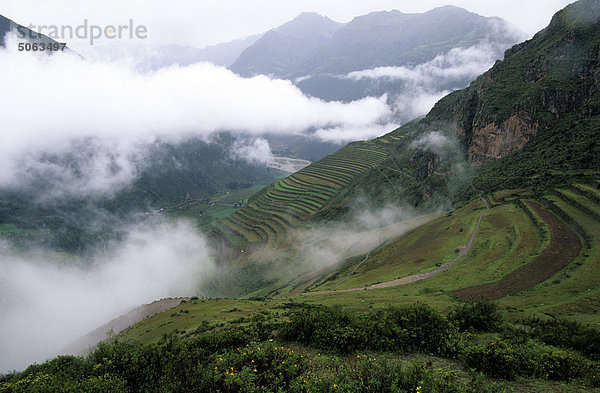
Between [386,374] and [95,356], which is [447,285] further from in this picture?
[95,356]

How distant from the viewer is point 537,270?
120ft

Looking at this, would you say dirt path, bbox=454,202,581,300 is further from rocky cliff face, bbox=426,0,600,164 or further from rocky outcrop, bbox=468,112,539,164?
rocky cliff face, bbox=426,0,600,164

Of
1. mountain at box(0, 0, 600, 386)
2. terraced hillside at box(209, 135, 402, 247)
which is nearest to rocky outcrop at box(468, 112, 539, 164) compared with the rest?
mountain at box(0, 0, 600, 386)

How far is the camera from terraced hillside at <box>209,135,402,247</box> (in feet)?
398

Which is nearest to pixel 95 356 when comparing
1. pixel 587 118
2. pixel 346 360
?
pixel 346 360

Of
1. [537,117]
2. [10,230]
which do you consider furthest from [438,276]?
[10,230]

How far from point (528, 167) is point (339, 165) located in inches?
3940

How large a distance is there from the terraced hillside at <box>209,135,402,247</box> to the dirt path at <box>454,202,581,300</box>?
76095 mm

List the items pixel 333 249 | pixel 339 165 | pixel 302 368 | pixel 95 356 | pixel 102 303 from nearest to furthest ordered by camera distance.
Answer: pixel 302 368 → pixel 95 356 → pixel 333 249 → pixel 102 303 → pixel 339 165

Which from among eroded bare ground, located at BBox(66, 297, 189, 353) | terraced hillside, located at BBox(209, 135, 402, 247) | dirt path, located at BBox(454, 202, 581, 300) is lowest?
eroded bare ground, located at BBox(66, 297, 189, 353)

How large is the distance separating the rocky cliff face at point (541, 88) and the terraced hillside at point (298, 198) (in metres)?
56.7

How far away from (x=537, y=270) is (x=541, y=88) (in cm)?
6150

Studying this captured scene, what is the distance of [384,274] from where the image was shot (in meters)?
51.2

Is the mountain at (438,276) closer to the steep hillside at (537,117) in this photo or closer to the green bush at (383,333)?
the green bush at (383,333)
